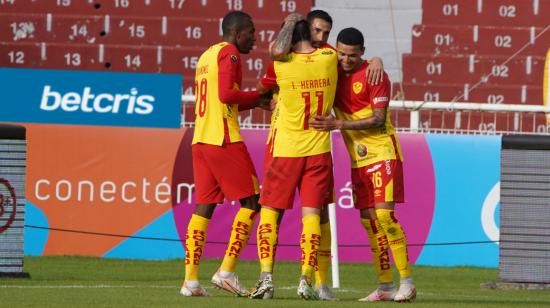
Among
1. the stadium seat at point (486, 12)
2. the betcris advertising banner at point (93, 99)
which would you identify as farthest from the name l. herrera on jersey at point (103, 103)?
the stadium seat at point (486, 12)

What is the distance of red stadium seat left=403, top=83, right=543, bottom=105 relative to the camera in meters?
19.6

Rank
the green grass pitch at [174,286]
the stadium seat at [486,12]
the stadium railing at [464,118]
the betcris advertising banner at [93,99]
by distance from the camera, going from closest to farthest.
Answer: the green grass pitch at [174,286]
the betcris advertising banner at [93,99]
the stadium railing at [464,118]
the stadium seat at [486,12]

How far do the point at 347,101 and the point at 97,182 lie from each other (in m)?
5.59

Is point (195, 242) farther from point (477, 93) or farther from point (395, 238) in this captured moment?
point (477, 93)

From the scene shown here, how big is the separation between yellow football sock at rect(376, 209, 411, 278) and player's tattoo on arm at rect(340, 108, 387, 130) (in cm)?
60

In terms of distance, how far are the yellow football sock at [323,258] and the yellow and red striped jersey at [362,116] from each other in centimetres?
55

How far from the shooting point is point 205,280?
12.0 metres

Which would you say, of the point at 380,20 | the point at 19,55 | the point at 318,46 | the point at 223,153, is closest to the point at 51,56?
the point at 19,55

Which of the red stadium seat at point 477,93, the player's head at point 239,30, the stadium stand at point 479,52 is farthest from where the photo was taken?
the stadium stand at point 479,52

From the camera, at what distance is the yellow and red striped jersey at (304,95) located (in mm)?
9078

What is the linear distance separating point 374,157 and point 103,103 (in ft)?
19.6

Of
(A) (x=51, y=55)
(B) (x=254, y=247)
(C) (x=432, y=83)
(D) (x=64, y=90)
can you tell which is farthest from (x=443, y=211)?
(A) (x=51, y=55)

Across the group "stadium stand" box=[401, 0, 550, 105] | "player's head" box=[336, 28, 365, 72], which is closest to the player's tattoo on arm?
"player's head" box=[336, 28, 365, 72]

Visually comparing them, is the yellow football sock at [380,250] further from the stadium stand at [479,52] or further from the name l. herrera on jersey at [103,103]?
the stadium stand at [479,52]
